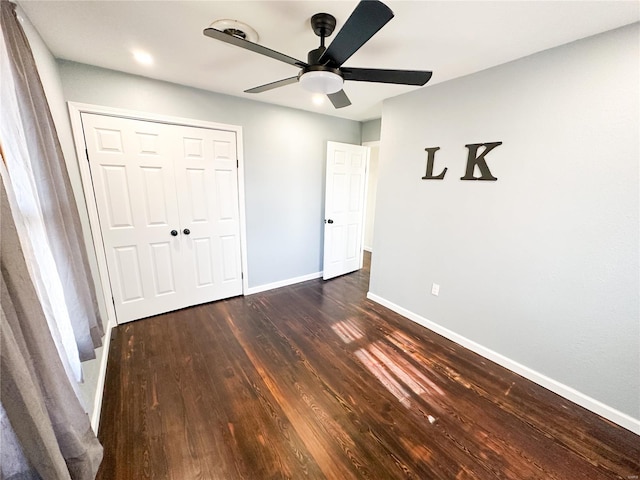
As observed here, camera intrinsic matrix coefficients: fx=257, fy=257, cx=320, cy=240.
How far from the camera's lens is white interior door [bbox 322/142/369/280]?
3605 mm

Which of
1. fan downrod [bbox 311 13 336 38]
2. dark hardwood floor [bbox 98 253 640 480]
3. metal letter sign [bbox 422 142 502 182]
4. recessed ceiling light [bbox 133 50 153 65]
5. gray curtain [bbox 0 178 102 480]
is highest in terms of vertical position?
recessed ceiling light [bbox 133 50 153 65]

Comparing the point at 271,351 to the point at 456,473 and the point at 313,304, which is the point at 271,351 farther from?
the point at 456,473

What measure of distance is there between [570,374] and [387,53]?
266 cm

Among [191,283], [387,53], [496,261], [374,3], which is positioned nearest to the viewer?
[374,3]

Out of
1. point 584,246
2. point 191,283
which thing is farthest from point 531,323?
point 191,283

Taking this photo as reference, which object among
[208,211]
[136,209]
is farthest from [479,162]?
[136,209]

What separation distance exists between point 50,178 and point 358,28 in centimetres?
158

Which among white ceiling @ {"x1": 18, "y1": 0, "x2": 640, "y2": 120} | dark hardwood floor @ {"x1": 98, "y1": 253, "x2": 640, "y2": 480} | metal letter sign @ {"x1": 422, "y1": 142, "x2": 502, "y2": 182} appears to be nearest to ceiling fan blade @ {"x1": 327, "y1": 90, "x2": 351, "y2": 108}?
white ceiling @ {"x1": 18, "y1": 0, "x2": 640, "y2": 120}

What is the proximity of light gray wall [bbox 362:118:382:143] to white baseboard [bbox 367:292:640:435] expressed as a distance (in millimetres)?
2478

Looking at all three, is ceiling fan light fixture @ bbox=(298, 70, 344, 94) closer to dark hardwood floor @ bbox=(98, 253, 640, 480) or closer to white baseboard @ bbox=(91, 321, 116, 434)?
dark hardwood floor @ bbox=(98, 253, 640, 480)

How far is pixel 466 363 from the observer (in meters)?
2.20

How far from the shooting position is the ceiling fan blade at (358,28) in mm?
987

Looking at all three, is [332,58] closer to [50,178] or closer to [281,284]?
[50,178]

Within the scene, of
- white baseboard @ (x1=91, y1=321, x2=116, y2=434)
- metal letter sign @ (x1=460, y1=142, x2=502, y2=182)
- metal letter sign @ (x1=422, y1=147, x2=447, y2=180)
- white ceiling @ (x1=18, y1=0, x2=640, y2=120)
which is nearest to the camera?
white ceiling @ (x1=18, y1=0, x2=640, y2=120)
